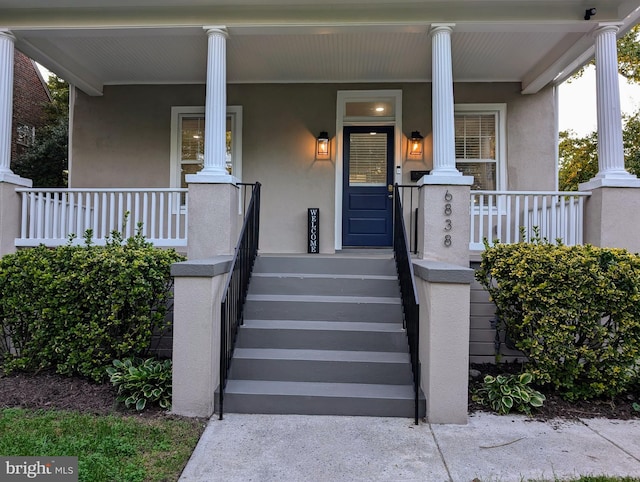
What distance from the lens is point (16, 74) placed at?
11812mm

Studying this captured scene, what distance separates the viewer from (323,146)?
6797mm

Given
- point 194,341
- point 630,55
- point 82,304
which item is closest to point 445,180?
point 194,341

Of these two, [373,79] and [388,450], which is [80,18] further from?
[388,450]

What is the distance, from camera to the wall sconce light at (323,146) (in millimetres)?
6779

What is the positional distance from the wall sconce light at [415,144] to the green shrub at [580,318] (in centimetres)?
344

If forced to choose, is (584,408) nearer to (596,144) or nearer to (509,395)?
(509,395)

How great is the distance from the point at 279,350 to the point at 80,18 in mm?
4783

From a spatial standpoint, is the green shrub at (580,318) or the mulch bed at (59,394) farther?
the green shrub at (580,318)

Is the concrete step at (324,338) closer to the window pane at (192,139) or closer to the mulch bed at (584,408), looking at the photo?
the mulch bed at (584,408)

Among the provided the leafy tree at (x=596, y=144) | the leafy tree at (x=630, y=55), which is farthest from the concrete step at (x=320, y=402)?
the leafy tree at (x=630, y=55)

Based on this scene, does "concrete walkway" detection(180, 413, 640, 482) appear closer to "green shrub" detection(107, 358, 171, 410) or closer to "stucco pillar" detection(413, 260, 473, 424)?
"stucco pillar" detection(413, 260, 473, 424)

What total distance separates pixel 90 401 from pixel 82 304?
88cm

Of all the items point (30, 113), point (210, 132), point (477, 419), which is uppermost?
point (30, 113)

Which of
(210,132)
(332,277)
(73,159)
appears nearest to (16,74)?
(73,159)
